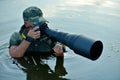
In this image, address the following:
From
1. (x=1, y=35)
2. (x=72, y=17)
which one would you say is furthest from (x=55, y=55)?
(x=72, y=17)

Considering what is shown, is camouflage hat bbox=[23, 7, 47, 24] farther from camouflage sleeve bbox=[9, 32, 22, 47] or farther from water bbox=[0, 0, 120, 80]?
water bbox=[0, 0, 120, 80]

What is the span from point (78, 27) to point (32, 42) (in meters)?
1.81

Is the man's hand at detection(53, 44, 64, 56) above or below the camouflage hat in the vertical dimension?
below

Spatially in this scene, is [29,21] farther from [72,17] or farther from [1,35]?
[72,17]

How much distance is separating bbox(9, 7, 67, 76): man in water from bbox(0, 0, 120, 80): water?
0.15 meters

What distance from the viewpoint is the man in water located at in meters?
3.62

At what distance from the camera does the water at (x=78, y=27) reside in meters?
3.98

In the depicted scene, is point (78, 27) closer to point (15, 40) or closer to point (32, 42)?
point (15, 40)

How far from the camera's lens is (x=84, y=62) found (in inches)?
167

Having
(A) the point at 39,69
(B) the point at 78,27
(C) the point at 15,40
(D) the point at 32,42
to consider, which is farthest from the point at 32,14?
(B) the point at 78,27

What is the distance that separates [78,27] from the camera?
5535mm

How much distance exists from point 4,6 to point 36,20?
10.8 ft

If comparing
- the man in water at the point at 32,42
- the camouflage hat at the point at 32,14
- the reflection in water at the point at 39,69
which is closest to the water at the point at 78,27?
the reflection in water at the point at 39,69

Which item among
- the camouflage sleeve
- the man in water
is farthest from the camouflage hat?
the camouflage sleeve
